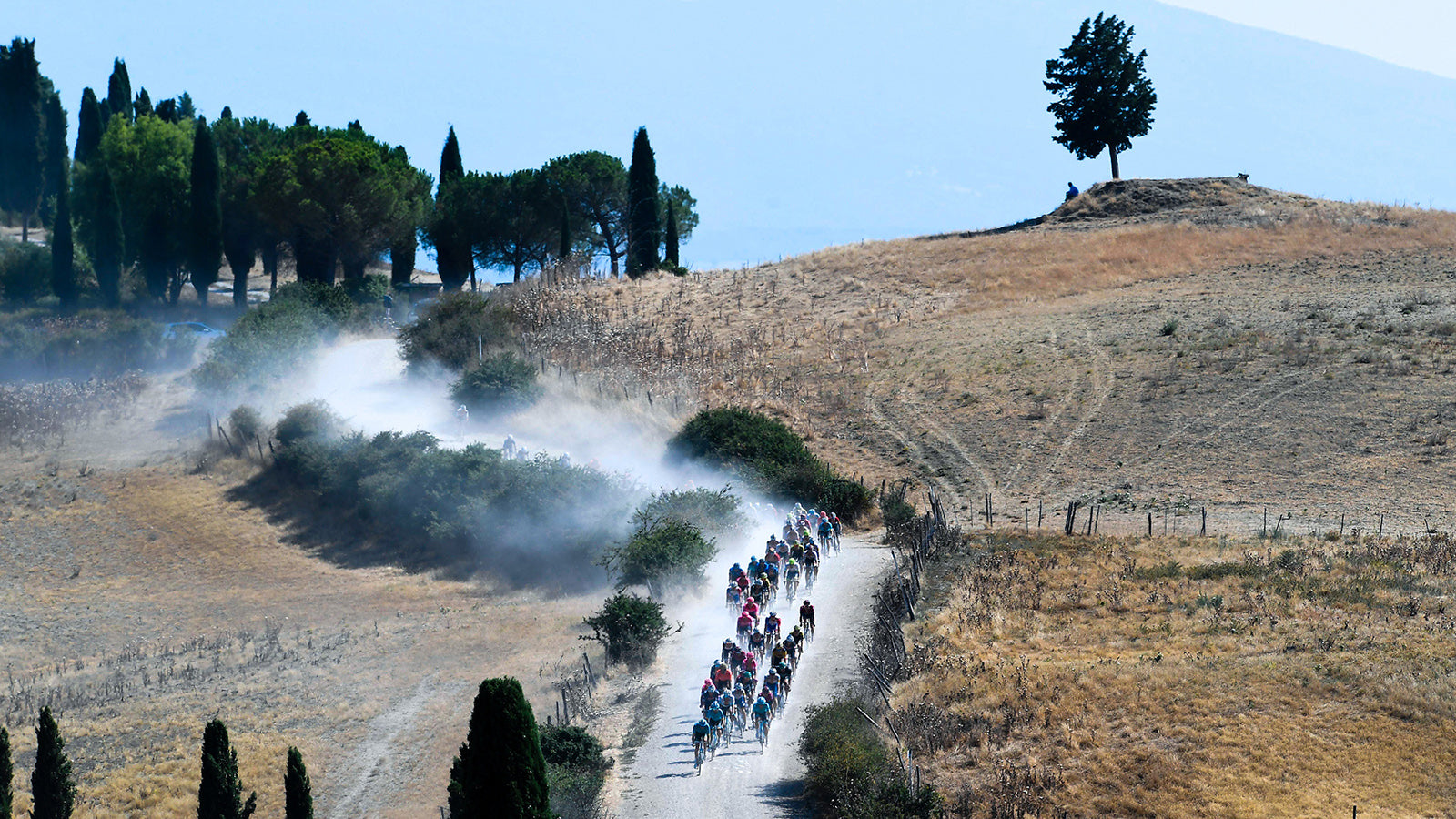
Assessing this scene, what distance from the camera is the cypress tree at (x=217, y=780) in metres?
21.7

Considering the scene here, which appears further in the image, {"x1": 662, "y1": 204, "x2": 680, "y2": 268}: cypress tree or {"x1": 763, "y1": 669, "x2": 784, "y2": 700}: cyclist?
{"x1": 662, "y1": 204, "x2": 680, "y2": 268}: cypress tree

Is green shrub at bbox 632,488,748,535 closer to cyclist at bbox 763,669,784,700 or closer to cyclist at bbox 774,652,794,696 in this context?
cyclist at bbox 774,652,794,696

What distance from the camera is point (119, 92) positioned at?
96312 mm

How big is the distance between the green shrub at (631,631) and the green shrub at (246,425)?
1057 inches

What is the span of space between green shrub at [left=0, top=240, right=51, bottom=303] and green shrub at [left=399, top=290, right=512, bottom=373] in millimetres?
31118

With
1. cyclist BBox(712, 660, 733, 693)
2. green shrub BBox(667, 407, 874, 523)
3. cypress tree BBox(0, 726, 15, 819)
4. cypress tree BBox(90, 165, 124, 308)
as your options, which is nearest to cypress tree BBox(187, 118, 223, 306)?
cypress tree BBox(90, 165, 124, 308)

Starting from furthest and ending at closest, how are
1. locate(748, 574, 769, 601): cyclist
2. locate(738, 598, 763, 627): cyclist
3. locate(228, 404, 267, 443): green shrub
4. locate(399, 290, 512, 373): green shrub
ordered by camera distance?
locate(399, 290, 512, 373): green shrub < locate(228, 404, 267, 443): green shrub < locate(748, 574, 769, 601): cyclist < locate(738, 598, 763, 627): cyclist

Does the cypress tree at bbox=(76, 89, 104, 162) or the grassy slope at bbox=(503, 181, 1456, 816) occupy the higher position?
the cypress tree at bbox=(76, 89, 104, 162)

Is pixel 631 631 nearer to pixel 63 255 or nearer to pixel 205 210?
pixel 205 210

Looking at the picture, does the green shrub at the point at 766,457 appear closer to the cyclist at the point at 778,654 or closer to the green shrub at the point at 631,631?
the green shrub at the point at 631,631

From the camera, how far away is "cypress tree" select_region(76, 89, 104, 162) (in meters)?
88.6

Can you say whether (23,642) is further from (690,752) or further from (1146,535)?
(1146,535)

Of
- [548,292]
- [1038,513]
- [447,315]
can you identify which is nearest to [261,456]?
[447,315]

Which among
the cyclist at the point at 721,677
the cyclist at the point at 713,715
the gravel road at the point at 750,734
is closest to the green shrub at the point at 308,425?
the gravel road at the point at 750,734
